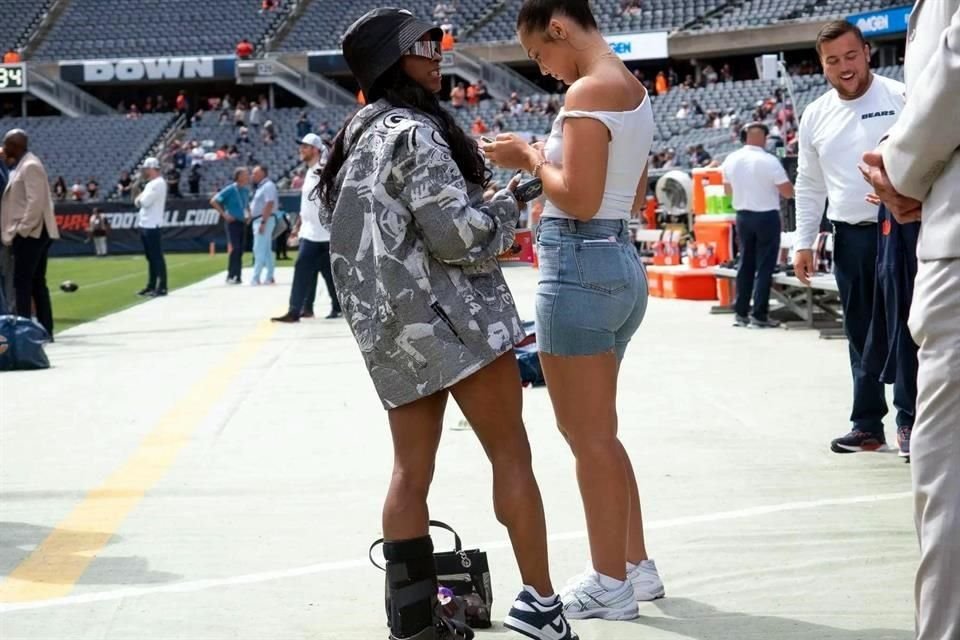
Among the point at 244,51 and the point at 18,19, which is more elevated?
the point at 18,19

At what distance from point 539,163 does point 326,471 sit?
2.91 meters

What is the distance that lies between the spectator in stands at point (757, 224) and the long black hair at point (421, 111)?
31.8 feet

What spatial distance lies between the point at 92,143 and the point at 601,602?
51.9 meters

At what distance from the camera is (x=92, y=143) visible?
177 ft

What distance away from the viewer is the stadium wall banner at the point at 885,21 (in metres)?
43.6

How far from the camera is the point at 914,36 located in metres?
3.12

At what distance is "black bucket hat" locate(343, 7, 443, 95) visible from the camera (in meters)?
3.96

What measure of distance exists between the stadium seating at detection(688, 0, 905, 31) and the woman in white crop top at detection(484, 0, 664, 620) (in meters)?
44.1

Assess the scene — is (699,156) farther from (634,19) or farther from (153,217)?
(634,19)

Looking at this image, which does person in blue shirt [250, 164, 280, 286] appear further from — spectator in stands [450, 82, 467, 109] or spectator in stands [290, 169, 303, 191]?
spectator in stands [450, 82, 467, 109]

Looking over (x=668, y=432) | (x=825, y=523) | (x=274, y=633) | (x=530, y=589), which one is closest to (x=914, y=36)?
(x=530, y=589)

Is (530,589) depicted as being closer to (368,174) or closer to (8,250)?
(368,174)

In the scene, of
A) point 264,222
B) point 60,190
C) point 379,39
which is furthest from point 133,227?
point 379,39

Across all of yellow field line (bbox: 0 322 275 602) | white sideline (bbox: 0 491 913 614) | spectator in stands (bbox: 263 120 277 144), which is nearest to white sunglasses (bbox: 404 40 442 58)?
white sideline (bbox: 0 491 913 614)
